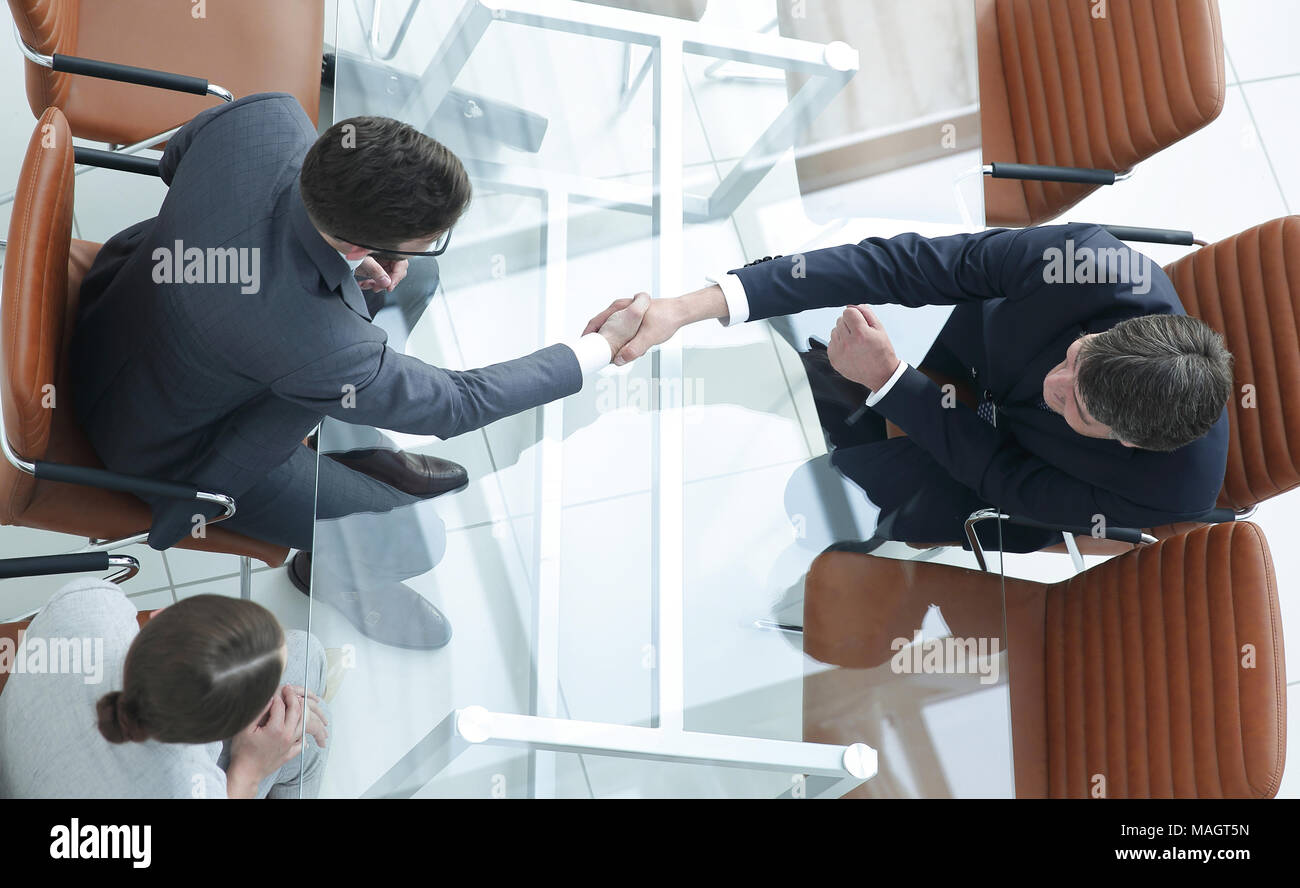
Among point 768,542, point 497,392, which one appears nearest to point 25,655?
point 497,392

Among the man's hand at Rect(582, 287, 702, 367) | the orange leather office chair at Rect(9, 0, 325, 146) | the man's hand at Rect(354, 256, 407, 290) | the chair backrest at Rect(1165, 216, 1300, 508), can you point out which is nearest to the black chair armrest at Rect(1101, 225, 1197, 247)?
the chair backrest at Rect(1165, 216, 1300, 508)

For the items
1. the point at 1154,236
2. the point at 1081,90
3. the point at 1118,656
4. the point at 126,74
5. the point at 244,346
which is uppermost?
the point at 1081,90

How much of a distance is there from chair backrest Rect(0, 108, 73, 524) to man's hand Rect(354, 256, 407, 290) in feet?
1.35

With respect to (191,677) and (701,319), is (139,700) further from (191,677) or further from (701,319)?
(701,319)

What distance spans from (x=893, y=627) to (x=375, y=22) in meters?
1.30

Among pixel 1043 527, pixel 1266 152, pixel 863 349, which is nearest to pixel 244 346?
pixel 863 349

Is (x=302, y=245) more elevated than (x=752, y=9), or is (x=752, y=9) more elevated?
(x=752, y=9)

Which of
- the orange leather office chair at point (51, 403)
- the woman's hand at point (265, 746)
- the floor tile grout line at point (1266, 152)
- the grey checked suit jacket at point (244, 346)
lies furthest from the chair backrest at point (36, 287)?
the floor tile grout line at point (1266, 152)

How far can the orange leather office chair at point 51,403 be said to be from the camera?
54.5 inches

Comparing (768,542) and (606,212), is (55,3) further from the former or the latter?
(768,542)

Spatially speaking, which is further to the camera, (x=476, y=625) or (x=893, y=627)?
(x=893, y=627)

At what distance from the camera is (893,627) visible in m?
1.70

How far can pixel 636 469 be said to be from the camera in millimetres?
1628

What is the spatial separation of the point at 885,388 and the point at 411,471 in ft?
2.50
